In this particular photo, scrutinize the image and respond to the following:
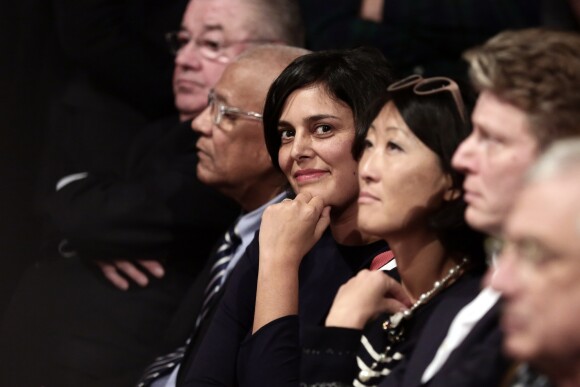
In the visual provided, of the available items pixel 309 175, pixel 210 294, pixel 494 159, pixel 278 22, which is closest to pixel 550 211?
pixel 494 159

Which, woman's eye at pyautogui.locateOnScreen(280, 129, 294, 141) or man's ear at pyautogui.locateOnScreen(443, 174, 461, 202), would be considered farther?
woman's eye at pyautogui.locateOnScreen(280, 129, 294, 141)

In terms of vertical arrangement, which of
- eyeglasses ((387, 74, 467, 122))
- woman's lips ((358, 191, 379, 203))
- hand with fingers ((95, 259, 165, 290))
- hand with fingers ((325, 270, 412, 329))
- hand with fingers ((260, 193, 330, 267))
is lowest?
hand with fingers ((95, 259, 165, 290))

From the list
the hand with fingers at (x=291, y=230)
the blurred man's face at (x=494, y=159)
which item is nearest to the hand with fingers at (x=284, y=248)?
the hand with fingers at (x=291, y=230)

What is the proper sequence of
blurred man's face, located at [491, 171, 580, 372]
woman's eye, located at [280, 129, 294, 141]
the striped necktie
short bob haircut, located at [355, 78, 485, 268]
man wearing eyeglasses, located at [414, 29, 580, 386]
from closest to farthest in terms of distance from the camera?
blurred man's face, located at [491, 171, 580, 372] → man wearing eyeglasses, located at [414, 29, 580, 386] → short bob haircut, located at [355, 78, 485, 268] → woman's eye, located at [280, 129, 294, 141] → the striped necktie

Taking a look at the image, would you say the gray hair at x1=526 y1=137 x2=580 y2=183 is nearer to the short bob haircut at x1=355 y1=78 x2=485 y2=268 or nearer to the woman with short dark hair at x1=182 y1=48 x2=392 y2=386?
the short bob haircut at x1=355 y1=78 x2=485 y2=268

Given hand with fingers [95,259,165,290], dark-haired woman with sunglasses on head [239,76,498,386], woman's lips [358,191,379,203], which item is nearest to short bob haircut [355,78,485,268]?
dark-haired woman with sunglasses on head [239,76,498,386]

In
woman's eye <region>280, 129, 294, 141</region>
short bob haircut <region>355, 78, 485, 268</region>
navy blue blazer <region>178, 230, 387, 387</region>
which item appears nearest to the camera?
short bob haircut <region>355, 78, 485, 268</region>

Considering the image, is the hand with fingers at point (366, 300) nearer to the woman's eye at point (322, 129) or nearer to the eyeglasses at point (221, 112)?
the woman's eye at point (322, 129)

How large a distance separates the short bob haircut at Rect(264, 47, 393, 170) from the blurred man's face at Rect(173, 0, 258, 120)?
89 centimetres

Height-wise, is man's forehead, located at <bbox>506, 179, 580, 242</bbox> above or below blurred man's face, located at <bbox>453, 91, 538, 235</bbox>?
above

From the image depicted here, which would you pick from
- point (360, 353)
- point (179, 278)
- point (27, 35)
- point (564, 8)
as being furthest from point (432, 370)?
point (27, 35)

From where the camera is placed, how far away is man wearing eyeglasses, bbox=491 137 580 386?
1.55m

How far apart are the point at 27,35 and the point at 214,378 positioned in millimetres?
2029

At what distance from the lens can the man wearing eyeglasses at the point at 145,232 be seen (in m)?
3.69
